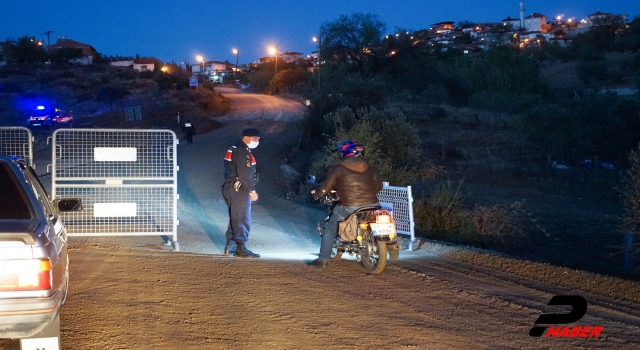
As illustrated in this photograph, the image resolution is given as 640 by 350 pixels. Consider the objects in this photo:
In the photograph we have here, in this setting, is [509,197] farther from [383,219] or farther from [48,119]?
[48,119]

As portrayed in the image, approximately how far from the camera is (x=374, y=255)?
905cm

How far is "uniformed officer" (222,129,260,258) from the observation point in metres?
10.0

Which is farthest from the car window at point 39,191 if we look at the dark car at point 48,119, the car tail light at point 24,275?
the dark car at point 48,119

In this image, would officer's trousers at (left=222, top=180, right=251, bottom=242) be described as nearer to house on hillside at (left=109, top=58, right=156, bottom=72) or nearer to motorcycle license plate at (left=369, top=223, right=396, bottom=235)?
motorcycle license plate at (left=369, top=223, right=396, bottom=235)

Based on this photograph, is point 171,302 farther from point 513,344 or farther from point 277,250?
point 277,250

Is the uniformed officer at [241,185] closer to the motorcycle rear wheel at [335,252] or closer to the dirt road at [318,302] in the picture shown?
the dirt road at [318,302]

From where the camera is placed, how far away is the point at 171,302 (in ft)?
23.0

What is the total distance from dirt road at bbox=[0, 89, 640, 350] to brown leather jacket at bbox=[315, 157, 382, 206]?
1.02m

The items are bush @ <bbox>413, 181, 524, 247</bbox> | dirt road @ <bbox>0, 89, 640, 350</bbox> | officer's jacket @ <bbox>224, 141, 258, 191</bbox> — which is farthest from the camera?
bush @ <bbox>413, 181, 524, 247</bbox>

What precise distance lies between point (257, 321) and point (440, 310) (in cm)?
205

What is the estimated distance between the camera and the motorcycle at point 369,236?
348 inches

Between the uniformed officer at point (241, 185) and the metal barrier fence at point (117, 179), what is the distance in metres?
1.18

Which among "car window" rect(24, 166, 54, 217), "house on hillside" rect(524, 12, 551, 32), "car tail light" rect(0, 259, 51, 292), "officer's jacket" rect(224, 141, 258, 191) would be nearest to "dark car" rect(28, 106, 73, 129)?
"officer's jacket" rect(224, 141, 258, 191)

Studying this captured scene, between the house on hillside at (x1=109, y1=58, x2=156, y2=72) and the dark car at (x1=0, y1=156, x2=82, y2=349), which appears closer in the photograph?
the dark car at (x1=0, y1=156, x2=82, y2=349)
